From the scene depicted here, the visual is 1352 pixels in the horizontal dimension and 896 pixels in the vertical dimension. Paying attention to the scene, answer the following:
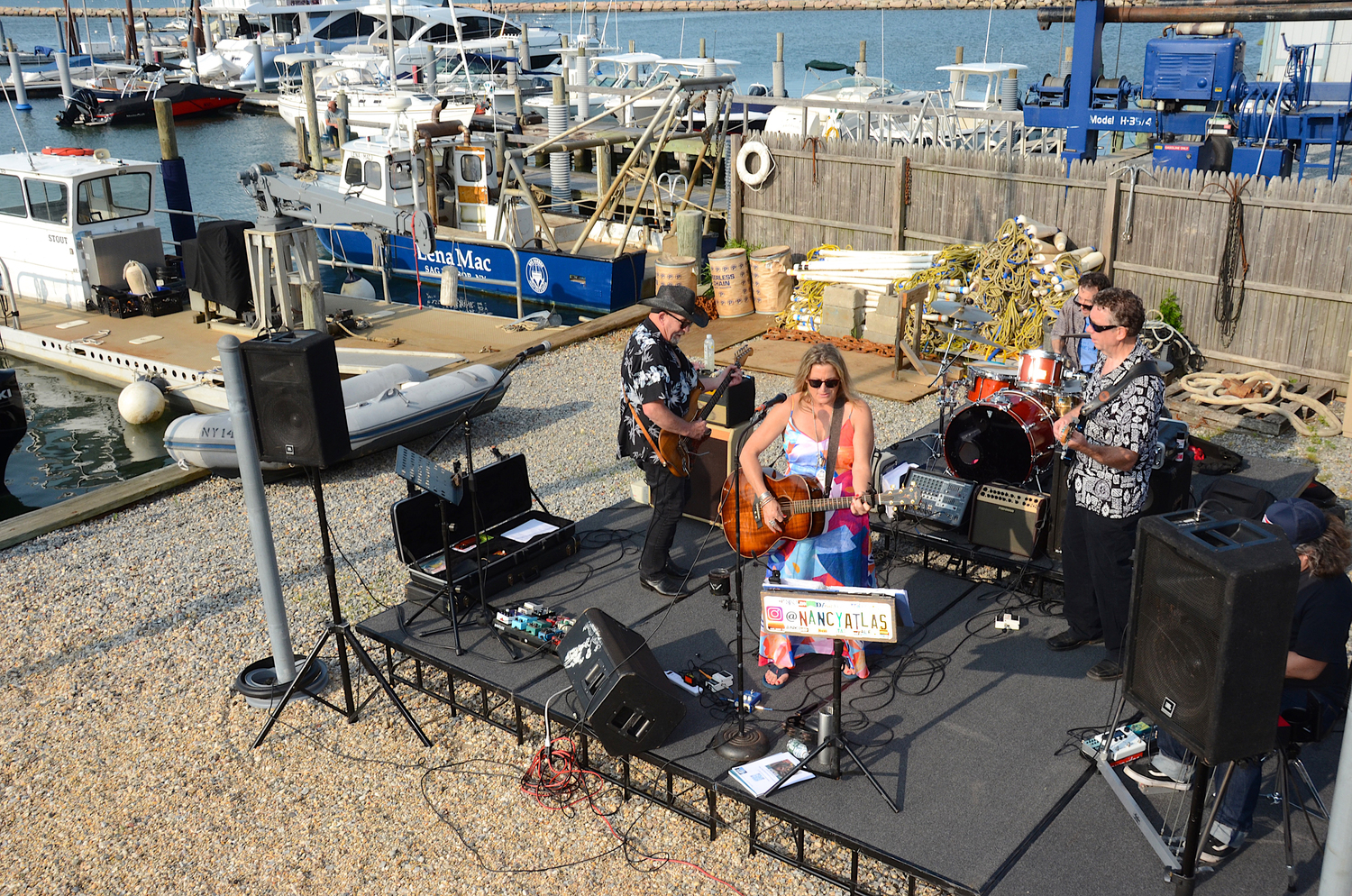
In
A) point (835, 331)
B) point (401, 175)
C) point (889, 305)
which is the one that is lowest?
point (835, 331)

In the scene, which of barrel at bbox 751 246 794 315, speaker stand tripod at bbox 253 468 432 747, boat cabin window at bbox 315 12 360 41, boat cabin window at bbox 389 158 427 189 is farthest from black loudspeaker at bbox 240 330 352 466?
boat cabin window at bbox 315 12 360 41

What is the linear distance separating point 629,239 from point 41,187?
8736 mm

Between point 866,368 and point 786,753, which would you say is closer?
point 786,753

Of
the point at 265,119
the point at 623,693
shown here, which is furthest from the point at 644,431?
the point at 265,119

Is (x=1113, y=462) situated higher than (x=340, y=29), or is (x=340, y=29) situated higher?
(x=340, y=29)

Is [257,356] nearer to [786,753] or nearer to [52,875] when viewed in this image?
[52,875]

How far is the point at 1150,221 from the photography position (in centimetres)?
1095

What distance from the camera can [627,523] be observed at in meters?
7.55

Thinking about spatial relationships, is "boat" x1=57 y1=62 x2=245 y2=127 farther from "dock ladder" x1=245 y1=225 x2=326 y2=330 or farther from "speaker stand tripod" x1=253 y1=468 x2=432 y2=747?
"speaker stand tripod" x1=253 y1=468 x2=432 y2=747

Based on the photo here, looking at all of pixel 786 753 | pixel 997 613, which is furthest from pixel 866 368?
pixel 786 753

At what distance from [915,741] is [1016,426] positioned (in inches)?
92.7

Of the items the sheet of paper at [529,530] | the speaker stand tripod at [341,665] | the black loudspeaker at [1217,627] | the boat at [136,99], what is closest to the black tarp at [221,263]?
the sheet of paper at [529,530]

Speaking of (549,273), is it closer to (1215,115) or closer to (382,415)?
(382,415)

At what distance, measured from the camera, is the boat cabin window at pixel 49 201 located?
46.6ft
